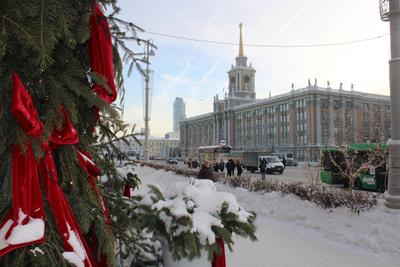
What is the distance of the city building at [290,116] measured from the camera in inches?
3344

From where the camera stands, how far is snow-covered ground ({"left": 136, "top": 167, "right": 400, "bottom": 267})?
5.62 meters

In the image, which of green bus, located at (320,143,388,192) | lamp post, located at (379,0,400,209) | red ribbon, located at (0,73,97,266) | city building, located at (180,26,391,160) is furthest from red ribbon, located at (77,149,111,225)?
city building, located at (180,26,391,160)

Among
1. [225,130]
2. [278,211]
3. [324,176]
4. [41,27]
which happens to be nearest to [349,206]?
[278,211]

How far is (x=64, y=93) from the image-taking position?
208 centimetres

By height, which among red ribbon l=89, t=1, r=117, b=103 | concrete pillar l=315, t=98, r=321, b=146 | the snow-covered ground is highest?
concrete pillar l=315, t=98, r=321, b=146

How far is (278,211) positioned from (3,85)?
8.66 m

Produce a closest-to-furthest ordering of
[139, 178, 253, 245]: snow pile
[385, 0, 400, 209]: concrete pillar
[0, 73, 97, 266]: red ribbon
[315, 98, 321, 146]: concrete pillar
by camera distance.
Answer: [0, 73, 97, 266]: red ribbon, [139, 178, 253, 245]: snow pile, [385, 0, 400, 209]: concrete pillar, [315, 98, 321, 146]: concrete pillar

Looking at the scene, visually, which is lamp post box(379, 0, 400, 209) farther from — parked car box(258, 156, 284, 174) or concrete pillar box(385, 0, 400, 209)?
parked car box(258, 156, 284, 174)

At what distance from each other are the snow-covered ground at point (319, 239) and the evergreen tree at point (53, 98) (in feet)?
11.0

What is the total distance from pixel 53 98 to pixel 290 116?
302ft

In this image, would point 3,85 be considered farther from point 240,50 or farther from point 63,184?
point 240,50

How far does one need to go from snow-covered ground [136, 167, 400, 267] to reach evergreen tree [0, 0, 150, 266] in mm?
3345

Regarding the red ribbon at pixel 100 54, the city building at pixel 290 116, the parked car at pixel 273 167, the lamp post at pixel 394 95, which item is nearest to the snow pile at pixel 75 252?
the red ribbon at pixel 100 54

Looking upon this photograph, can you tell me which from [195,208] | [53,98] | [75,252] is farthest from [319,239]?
[53,98]
